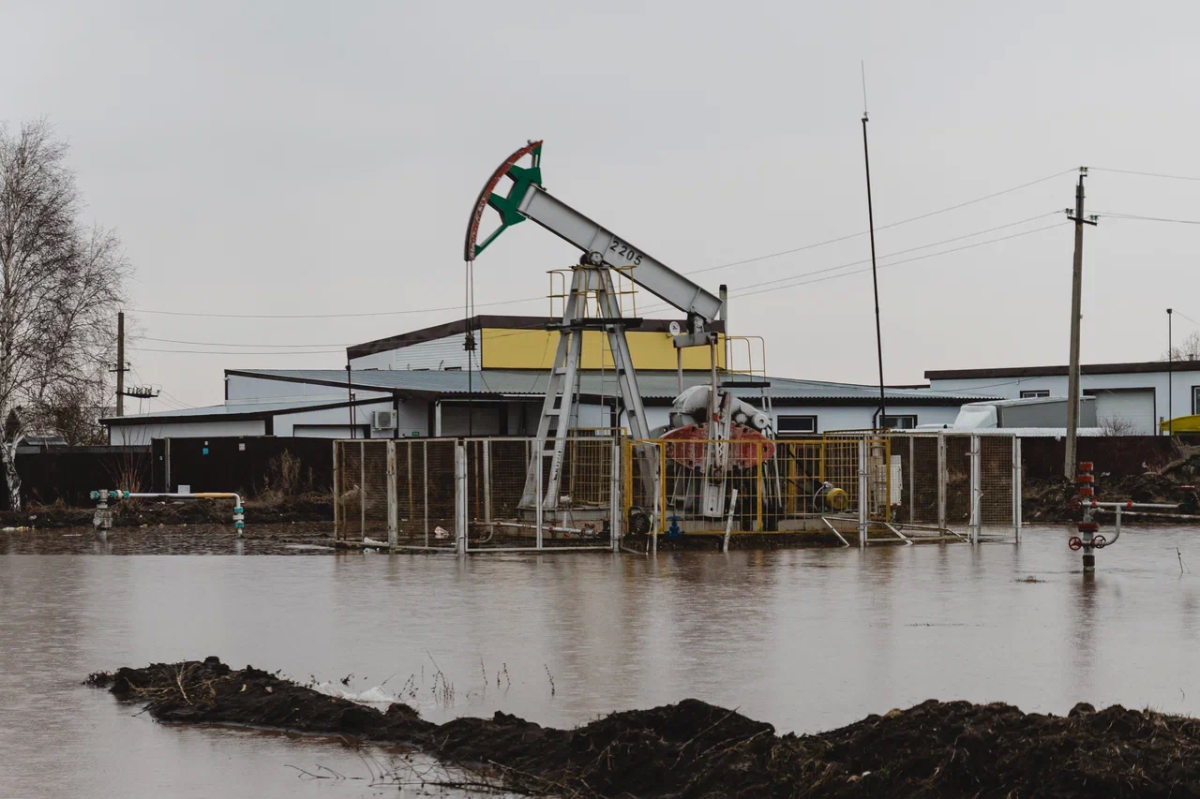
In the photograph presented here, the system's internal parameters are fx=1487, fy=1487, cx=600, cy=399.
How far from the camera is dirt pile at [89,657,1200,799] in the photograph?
22.1 ft

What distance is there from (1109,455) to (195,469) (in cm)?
2552

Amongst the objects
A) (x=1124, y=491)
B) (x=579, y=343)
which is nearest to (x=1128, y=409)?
(x=1124, y=491)

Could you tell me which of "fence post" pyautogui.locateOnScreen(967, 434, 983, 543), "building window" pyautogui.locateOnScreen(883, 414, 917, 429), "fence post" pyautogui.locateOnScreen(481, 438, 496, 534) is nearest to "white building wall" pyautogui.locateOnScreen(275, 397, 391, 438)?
"building window" pyautogui.locateOnScreen(883, 414, 917, 429)

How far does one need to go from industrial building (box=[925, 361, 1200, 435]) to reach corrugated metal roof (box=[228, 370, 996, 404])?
9.84m

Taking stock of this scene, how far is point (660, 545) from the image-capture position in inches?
995

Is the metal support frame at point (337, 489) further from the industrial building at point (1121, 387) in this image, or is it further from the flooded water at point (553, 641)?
the industrial building at point (1121, 387)

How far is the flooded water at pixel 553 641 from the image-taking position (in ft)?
29.1

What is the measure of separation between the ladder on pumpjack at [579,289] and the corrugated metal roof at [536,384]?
1964cm

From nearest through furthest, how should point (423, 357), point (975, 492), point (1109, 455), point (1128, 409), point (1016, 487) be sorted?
point (975, 492) < point (1016, 487) < point (1109, 455) < point (1128, 409) < point (423, 357)

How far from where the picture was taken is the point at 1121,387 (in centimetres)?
6462

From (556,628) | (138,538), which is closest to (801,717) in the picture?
(556,628)

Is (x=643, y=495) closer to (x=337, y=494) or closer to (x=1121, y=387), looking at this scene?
(x=337, y=494)

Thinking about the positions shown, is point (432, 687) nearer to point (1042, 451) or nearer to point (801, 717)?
point (801, 717)

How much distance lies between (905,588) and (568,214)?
12.4 metres
